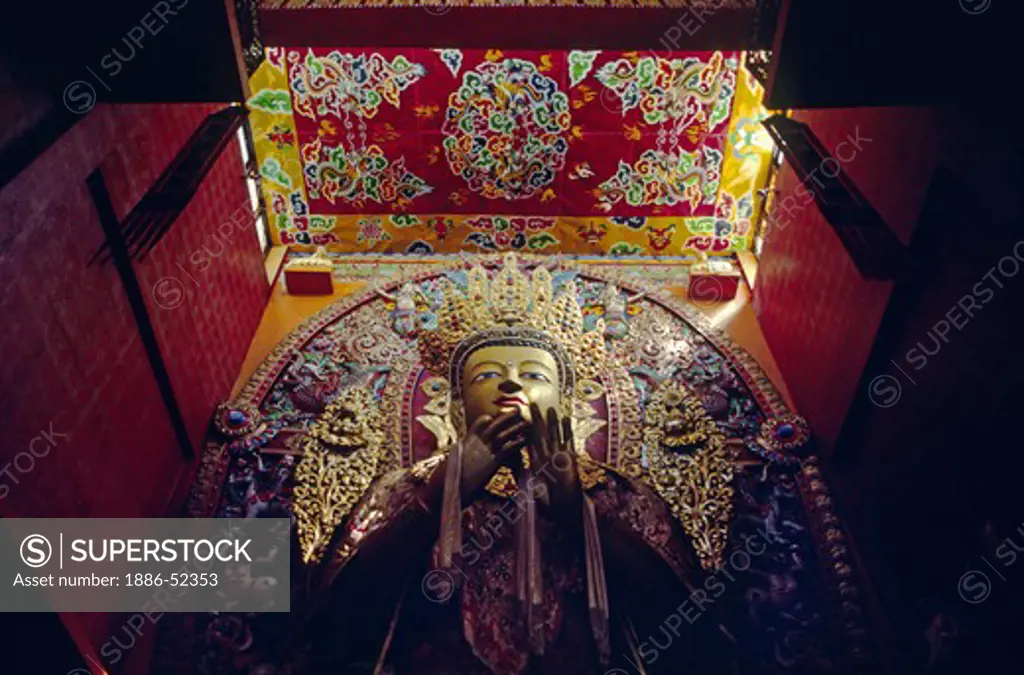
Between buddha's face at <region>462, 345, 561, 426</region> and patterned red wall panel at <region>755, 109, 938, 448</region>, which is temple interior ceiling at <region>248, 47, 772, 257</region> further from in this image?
buddha's face at <region>462, 345, 561, 426</region>

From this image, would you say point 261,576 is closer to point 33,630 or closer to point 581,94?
point 33,630

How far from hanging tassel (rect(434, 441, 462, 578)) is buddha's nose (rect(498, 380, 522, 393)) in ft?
1.44

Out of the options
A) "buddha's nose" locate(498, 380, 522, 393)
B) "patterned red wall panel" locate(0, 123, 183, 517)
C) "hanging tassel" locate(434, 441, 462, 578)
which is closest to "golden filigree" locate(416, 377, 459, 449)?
"buddha's nose" locate(498, 380, 522, 393)

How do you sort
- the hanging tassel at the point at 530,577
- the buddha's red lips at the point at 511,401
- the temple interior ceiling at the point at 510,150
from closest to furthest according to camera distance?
the hanging tassel at the point at 530,577 → the buddha's red lips at the point at 511,401 → the temple interior ceiling at the point at 510,150

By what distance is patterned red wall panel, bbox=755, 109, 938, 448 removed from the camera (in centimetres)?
466

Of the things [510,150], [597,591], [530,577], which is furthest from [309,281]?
[597,591]

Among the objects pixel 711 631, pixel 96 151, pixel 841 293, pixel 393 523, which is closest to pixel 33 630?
pixel 393 523

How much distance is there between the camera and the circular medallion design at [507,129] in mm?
6523

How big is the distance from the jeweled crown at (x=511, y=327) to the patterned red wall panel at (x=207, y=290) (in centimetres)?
131

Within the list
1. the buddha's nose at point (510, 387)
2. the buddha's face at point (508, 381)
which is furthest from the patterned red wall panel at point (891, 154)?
the buddha's nose at point (510, 387)

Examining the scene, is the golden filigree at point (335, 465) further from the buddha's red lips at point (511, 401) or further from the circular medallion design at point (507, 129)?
the circular medallion design at point (507, 129)

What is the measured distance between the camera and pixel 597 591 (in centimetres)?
408

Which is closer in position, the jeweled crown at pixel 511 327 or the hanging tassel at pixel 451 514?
the hanging tassel at pixel 451 514

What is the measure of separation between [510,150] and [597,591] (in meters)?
3.64
